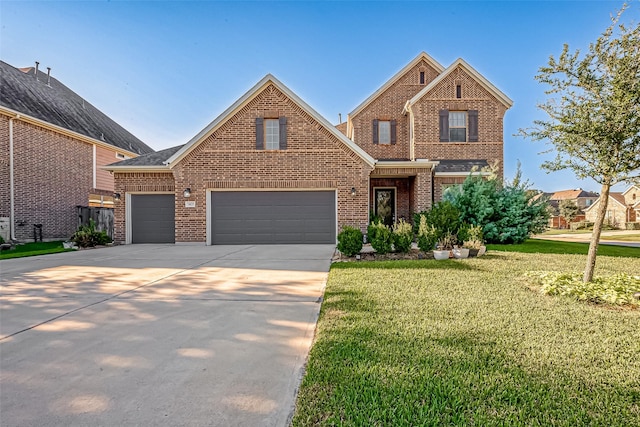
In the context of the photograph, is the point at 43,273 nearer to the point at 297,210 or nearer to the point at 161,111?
the point at 297,210

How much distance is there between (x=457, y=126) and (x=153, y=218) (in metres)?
14.5

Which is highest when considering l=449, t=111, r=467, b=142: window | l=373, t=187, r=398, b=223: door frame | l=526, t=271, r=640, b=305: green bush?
l=449, t=111, r=467, b=142: window

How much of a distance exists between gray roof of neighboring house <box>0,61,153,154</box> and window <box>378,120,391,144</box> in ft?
49.6

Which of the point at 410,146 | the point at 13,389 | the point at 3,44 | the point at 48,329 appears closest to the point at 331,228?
the point at 410,146

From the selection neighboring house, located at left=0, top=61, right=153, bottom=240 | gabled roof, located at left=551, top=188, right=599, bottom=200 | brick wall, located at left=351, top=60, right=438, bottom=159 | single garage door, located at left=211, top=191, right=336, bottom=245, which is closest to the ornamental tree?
single garage door, located at left=211, top=191, right=336, bottom=245

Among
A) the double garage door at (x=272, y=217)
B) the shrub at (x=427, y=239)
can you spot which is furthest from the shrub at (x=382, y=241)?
the double garage door at (x=272, y=217)

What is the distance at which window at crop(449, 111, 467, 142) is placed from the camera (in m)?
15.2

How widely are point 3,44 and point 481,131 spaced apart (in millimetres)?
22925

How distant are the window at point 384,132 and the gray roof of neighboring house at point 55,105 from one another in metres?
15.1

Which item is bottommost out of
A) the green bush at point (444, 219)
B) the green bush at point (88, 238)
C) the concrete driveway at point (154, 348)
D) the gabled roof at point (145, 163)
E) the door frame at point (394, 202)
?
the concrete driveway at point (154, 348)

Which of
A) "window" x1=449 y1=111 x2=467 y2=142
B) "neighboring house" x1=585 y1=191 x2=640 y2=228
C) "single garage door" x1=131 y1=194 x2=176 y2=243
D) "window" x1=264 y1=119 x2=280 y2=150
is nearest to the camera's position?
"window" x1=264 y1=119 x2=280 y2=150

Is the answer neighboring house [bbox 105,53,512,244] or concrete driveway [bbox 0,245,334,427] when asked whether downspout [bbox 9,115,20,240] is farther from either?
concrete driveway [bbox 0,245,334,427]

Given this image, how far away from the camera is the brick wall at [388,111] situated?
16.5m

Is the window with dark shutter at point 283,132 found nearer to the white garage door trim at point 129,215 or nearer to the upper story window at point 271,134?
the upper story window at point 271,134
